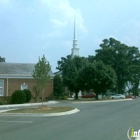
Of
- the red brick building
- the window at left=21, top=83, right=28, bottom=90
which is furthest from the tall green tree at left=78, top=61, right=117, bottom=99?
the window at left=21, top=83, right=28, bottom=90

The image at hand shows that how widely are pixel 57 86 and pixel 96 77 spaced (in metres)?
7.91

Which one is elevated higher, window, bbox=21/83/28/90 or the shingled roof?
the shingled roof

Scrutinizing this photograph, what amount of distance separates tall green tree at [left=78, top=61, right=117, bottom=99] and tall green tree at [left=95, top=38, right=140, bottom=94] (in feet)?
67.8

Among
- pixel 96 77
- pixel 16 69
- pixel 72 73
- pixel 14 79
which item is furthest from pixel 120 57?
pixel 14 79

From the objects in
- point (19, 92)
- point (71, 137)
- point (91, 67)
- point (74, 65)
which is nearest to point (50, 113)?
point (71, 137)

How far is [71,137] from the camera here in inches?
433

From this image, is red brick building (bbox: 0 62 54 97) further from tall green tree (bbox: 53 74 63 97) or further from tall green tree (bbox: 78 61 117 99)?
tall green tree (bbox: 78 61 117 99)

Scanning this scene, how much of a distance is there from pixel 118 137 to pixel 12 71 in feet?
123

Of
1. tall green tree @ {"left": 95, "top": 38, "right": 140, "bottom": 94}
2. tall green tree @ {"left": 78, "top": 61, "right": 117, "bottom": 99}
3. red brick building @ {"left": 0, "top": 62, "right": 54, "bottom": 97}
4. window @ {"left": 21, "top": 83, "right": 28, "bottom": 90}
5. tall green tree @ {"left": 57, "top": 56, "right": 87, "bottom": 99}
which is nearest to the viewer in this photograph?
red brick building @ {"left": 0, "top": 62, "right": 54, "bottom": 97}

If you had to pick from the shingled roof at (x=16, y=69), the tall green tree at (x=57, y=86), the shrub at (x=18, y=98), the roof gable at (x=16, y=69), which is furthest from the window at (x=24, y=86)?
the tall green tree at (x=57, y=86)

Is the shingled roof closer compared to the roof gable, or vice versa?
the shingled roof

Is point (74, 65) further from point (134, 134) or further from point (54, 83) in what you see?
point (134, 134)

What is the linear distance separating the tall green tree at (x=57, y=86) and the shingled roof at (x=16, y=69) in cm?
583

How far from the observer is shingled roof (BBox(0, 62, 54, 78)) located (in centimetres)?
4576
